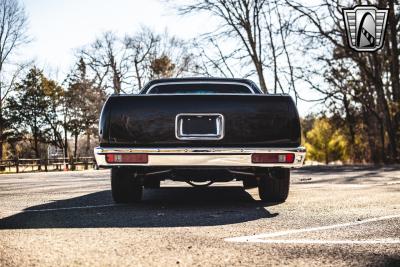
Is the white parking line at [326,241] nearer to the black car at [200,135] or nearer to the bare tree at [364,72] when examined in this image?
the black car at [200,135]

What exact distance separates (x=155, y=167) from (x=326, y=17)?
1756 centimetres

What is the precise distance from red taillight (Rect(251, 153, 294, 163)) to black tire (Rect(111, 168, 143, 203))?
4.33 feet

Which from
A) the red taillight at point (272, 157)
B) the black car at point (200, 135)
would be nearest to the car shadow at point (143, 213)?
the black car at point (200, 135)

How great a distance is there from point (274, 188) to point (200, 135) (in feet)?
4.08

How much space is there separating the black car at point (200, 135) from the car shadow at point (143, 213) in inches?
15.9

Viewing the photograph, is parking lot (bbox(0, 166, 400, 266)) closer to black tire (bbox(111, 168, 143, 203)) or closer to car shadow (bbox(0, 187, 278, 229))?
car shadow (bbox(0, 187, 278, 229))

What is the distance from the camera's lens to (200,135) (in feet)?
15.6

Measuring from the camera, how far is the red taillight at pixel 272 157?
471cm

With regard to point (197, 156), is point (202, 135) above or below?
above

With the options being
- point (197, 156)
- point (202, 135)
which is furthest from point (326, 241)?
point (202, 135)

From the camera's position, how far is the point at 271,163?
4719 mm

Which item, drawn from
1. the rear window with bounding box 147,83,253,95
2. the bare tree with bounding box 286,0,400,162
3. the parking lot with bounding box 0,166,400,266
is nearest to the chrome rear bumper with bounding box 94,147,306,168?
the parking lot with bounding box 0,166,400,266

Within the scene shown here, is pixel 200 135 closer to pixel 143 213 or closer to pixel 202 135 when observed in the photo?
pixel 202 135

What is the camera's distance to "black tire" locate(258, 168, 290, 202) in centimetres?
533
